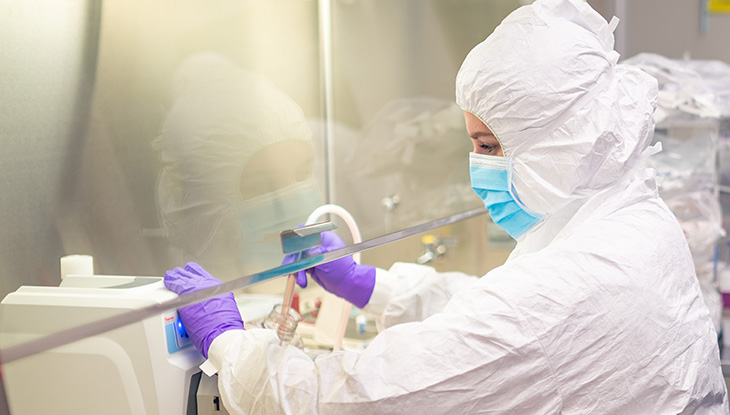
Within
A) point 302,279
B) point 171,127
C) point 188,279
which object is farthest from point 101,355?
point 302,279

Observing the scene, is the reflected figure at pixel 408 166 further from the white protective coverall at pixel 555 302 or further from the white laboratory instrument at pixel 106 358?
the white laboratory instrument at pixel 106 358

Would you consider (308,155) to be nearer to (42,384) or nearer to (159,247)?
(159,247)

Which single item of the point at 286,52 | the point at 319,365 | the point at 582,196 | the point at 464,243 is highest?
the point at 286,52

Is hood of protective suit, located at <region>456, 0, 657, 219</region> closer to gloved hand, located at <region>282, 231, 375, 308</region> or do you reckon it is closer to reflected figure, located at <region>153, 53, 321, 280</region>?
reflected figure, located at <region>153, 53, 321, 280</region>

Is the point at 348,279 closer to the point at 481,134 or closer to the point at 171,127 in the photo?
the point at 481,134

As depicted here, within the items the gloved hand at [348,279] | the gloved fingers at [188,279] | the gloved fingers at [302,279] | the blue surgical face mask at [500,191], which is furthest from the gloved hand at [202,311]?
the blue surgical face mask at [500,191]

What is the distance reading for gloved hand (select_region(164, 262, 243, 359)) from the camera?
0.96m

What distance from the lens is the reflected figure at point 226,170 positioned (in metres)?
1.02

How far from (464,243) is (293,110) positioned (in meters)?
1.09

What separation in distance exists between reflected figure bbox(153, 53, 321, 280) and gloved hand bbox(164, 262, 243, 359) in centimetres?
4

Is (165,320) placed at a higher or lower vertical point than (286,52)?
lower

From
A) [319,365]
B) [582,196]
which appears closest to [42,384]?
[319,365]

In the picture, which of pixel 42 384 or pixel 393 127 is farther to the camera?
pixel 393 127

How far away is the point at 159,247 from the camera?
39.4 inches
